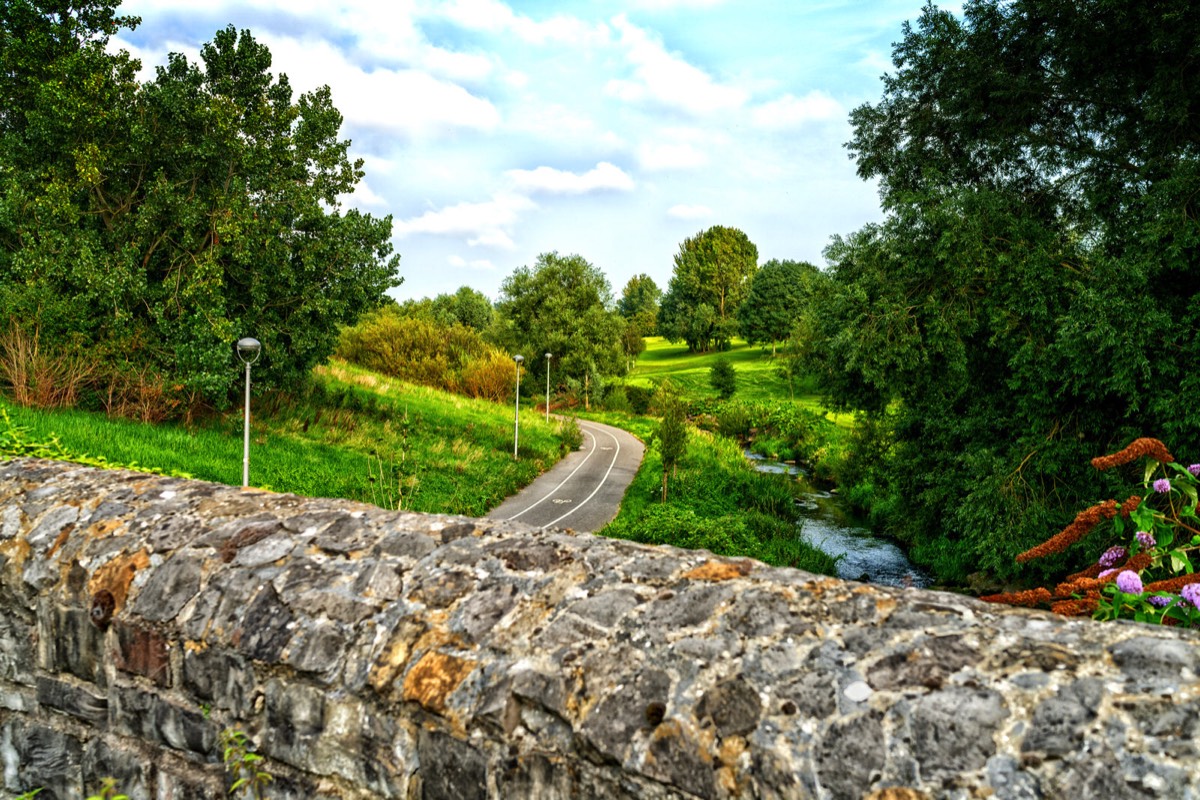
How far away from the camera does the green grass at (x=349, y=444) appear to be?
13172 millimetres

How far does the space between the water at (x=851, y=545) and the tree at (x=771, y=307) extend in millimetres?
39304

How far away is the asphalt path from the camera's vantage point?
64.5 ft

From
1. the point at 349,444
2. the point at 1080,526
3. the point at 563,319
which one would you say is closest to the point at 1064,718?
the point at 1080,526

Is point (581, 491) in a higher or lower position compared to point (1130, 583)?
lower

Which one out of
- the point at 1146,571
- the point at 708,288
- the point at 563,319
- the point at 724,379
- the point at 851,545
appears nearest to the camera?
the point at 1146,571

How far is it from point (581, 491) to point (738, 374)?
37953 millimetres

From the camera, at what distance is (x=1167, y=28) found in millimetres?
11406

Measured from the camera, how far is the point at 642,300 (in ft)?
360

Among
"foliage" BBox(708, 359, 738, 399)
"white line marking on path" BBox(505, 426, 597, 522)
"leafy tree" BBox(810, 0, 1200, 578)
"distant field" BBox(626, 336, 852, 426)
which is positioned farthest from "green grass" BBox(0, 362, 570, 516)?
"foliage" BBox(708, 359, 738, 399)

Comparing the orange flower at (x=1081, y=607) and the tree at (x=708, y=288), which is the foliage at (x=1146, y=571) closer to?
the orange flower at (x=1081, y=607)

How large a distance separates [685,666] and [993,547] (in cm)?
1359

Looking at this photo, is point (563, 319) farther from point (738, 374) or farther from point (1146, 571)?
point (1146, 571)

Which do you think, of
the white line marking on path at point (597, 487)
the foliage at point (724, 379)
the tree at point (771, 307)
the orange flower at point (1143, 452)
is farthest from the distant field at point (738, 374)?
the orange flower at point (1143, 452)

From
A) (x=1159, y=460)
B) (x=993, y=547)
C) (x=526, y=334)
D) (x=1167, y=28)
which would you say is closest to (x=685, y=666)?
(x=1159, y=460)
